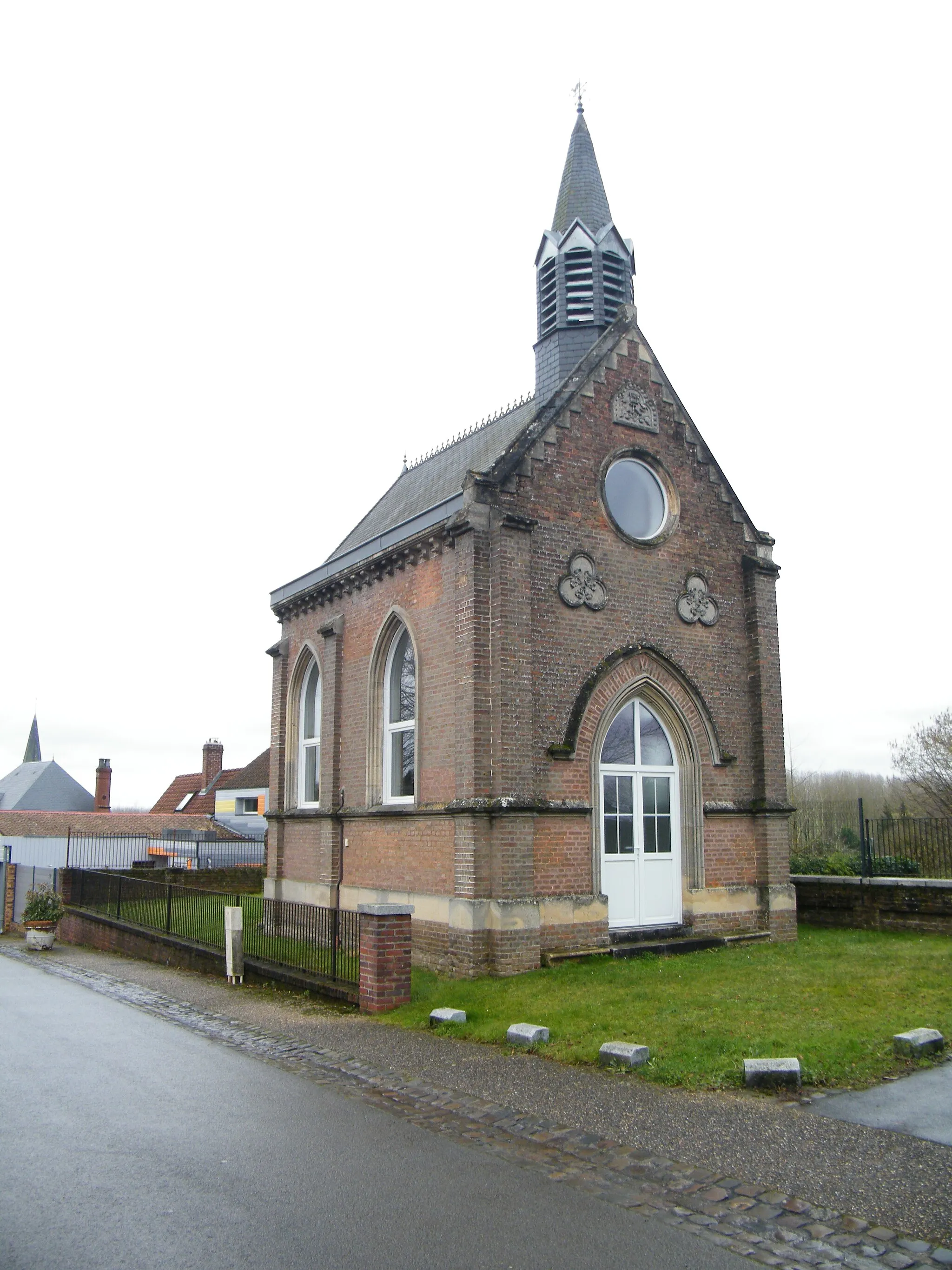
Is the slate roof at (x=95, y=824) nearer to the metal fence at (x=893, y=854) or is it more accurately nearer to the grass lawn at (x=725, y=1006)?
the metal fence at (x=893, y=854)

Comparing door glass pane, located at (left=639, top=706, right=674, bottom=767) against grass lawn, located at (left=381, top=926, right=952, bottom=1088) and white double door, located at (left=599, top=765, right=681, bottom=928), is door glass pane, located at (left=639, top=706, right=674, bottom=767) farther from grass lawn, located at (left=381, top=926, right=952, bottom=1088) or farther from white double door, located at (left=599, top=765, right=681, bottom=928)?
grass lawn, located at (left=381, top=926, right=952, bottom=1088)

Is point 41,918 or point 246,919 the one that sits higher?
point 246,919

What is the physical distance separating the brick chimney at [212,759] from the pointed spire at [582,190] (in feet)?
162

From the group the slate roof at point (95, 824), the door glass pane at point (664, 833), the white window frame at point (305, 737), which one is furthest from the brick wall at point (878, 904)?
the slate roof at point (95, 824)

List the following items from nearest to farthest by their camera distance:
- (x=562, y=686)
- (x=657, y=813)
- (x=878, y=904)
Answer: (x=562, y=686)
(x=657, y=813)
(x=878, y=904)

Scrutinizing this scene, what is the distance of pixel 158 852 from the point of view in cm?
3822

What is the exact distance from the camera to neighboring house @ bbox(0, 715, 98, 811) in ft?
196

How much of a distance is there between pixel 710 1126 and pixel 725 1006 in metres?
3.64

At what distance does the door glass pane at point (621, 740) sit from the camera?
50.5 ft

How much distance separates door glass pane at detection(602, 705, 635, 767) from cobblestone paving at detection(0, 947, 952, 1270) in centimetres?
692

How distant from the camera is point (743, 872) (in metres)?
16.5

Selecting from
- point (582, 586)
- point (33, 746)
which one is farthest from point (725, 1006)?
point (33, 746)

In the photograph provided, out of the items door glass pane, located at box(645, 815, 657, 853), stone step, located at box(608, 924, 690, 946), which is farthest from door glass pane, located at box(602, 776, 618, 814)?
stone step, located at box(608, 924, 690, 946)

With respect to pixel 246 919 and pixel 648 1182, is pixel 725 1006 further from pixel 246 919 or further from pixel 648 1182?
pixel 246 919
